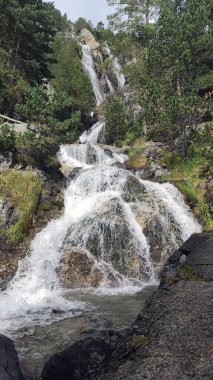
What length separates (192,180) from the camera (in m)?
24.0

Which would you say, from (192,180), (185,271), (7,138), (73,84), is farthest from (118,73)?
(185,271)

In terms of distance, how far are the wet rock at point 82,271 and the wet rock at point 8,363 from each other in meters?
7.68

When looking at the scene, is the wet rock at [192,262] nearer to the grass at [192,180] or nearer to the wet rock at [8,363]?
the wet rock at [8,363]

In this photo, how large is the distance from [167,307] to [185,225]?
11654mm

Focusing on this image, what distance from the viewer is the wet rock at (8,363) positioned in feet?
22.9

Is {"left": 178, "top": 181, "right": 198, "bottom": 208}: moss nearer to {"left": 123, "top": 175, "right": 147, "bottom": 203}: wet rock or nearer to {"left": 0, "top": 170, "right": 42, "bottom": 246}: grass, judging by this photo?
{"left": 123, "top": 175, "right": 147, "bottom": 203}: wet rock

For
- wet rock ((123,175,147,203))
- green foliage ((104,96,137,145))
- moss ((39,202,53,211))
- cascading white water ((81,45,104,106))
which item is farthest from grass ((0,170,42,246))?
cascading white water ((81,45,104,106))

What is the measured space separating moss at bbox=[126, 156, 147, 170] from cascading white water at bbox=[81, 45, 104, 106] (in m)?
26.0

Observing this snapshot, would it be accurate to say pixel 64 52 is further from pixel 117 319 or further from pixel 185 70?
pixel 117 319

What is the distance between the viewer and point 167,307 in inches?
323

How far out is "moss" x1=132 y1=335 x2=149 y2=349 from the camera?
6902 millimetres

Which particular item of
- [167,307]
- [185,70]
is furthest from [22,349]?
[185,70]

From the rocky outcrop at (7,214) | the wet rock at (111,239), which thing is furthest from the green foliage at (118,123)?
the rocky outcrop at (7,214)

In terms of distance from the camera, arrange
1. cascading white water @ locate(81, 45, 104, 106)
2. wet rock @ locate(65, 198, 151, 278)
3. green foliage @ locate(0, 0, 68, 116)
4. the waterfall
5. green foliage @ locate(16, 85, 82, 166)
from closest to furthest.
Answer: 1. the waterfall
2. wet rock @ locate(65, 198, 151, 278)
3. green foliage @ locate(16, 85, 82, 166)
4. green foliage @ locate(0, 0, 68, 116)
5. cascading white water @ locate(81, 45, 104, 106)
